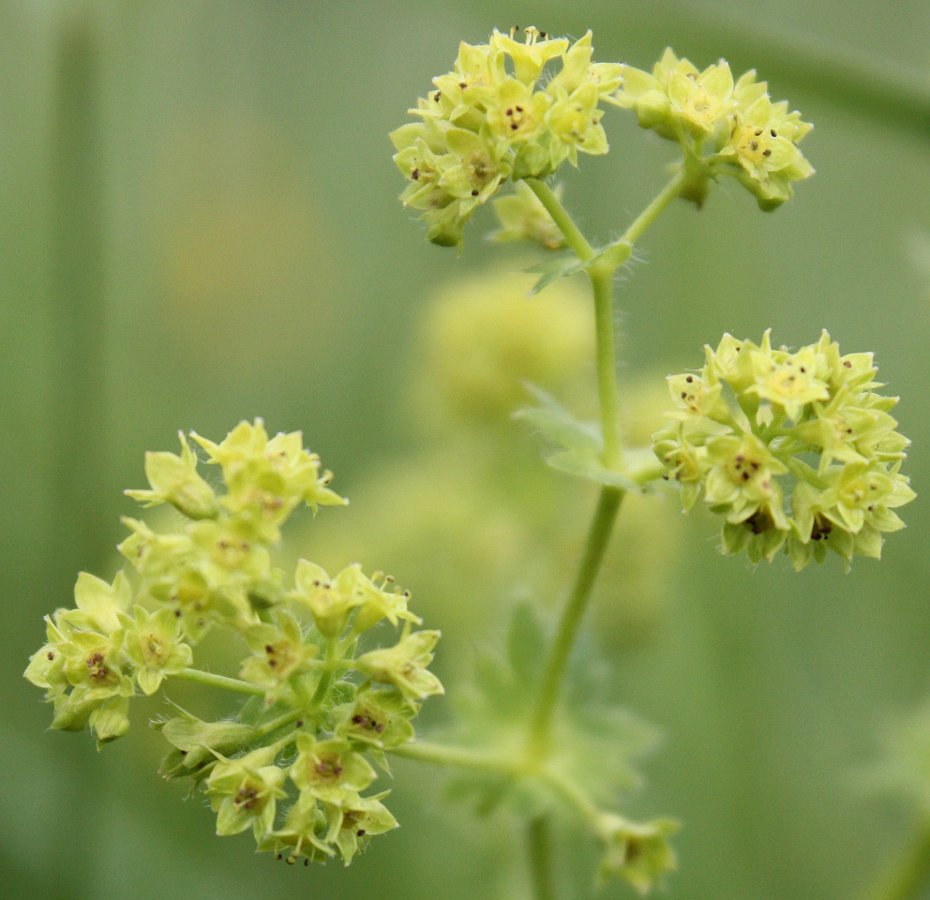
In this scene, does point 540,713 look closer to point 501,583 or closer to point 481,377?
point 501,583

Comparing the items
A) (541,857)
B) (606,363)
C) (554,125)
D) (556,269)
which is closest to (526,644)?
(541,857)

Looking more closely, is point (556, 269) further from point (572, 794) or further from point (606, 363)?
point (572, 794)

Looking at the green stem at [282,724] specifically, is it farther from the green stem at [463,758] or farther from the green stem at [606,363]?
the green stem at [606,363]

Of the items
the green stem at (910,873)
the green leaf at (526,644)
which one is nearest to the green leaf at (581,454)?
the green leaf at (526,644)

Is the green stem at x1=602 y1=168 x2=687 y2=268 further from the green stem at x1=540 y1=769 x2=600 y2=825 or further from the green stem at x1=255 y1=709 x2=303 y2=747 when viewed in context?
the green stem at x1=540 y1=769 x2=600 y2=825

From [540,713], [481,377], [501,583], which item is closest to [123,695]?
[540,713]
